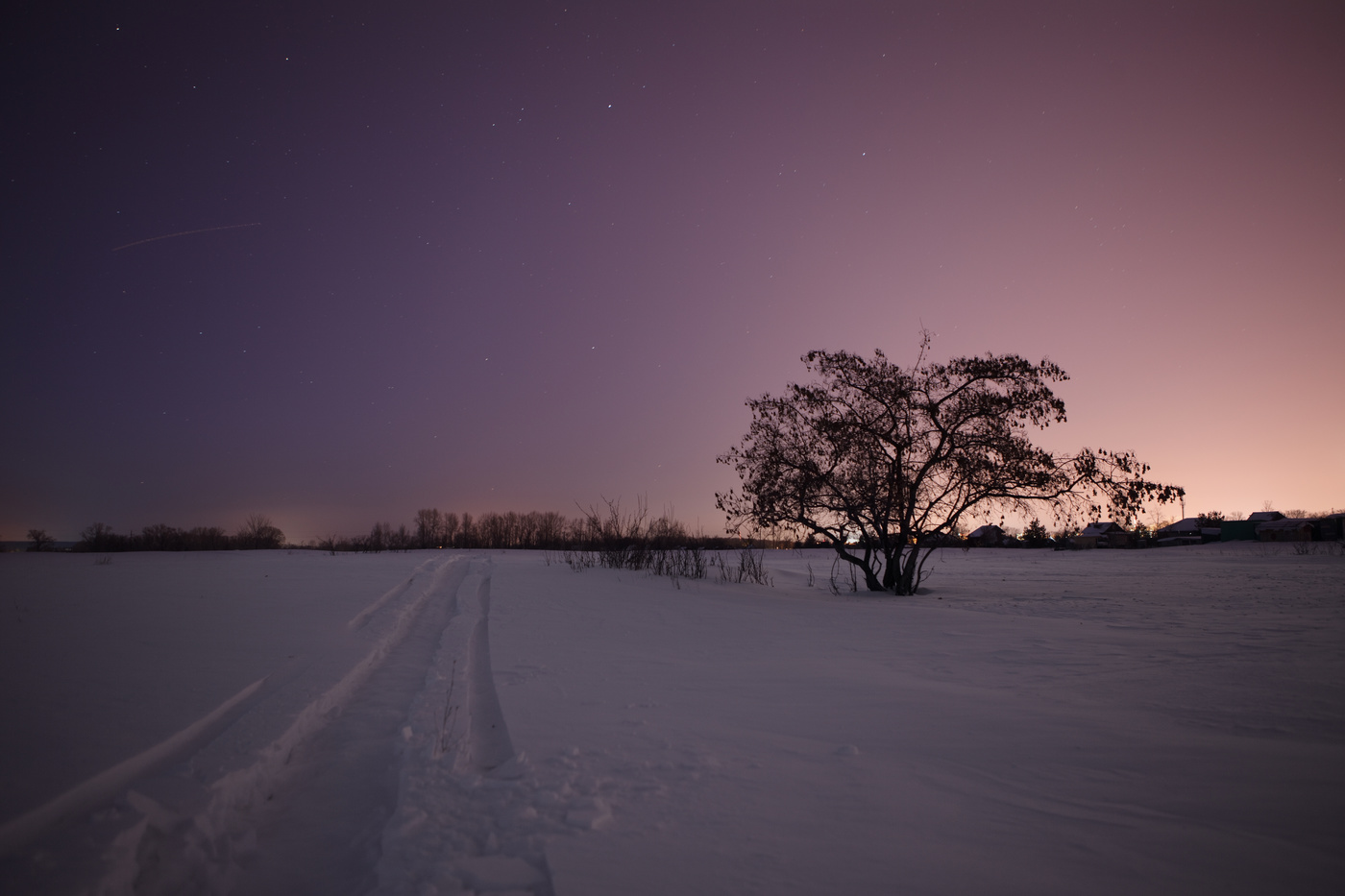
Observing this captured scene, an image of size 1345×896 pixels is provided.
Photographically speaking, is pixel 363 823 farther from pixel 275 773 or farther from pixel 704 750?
pixel 704 750

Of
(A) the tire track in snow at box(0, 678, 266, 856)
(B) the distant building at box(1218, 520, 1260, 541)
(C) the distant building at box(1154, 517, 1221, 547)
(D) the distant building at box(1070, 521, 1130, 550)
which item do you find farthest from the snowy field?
(B) the distant building at box(1218, 520, 1260, 541)

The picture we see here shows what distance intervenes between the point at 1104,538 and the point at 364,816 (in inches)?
A: 2452

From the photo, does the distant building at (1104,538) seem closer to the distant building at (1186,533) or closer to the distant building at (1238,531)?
the distant building at (1186,533)

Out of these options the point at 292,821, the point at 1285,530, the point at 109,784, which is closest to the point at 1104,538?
the point at 1285,530

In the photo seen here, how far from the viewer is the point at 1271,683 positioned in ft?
14.9

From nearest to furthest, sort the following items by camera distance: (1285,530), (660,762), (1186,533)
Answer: (660,762)
(1285,530)
(1186,533)

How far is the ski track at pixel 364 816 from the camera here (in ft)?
7.24

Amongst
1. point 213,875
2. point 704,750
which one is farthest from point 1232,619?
point 213,875

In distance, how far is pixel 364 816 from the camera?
274cm

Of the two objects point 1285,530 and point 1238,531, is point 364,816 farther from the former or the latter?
point 1238,531

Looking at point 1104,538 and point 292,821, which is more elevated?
point 292,821

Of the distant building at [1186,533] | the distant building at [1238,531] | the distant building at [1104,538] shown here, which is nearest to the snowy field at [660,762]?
the distant building at [1104,538]

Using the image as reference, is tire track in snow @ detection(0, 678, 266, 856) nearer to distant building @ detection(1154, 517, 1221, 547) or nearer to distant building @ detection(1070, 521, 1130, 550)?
distant building @ detection(1070, 521, 1130, 550)

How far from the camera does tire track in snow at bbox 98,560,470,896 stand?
224 cm
